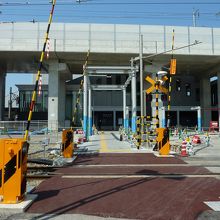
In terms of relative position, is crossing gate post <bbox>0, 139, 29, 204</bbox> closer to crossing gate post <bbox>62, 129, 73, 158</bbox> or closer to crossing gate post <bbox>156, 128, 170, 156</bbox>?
crossing gate post <bbox>62, 129, 73, 158</bbox>

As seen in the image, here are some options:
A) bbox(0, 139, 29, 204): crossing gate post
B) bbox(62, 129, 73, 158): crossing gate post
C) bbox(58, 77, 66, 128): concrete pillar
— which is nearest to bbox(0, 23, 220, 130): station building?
bbox(58, 77, 66, 128): concrete pillar

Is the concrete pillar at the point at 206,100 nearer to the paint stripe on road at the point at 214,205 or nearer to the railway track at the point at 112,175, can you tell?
the railway track at the point at 112,175

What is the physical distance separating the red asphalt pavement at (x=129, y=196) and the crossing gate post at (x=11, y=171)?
0.45m

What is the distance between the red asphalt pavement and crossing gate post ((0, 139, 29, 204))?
0.45 meters

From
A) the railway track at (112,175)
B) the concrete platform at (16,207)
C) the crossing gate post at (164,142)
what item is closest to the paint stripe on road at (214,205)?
the railway track at (112,175)

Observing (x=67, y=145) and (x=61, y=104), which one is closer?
(x=67, y=145)

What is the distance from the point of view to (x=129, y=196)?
611cm

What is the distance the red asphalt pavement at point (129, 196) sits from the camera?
16.9 ft

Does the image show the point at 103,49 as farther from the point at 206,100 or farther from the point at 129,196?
the point at 129,196

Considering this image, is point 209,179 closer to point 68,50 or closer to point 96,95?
point 68,50

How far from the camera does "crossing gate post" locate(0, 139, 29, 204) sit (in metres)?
5.54

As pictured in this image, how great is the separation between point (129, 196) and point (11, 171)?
2420 millimetres

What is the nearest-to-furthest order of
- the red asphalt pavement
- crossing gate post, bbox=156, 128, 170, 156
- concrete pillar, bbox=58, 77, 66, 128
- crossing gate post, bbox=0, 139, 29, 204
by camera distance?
the red asphalt pavement, crossing gate post, bbox=0, 139, 29, 204, crossing gate post, bbox=156, 128, 170, 156, concrete pillar, bbox=58, 77, 66, 128

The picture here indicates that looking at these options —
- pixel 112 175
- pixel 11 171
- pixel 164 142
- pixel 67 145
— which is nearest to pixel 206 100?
pixel 164 142
